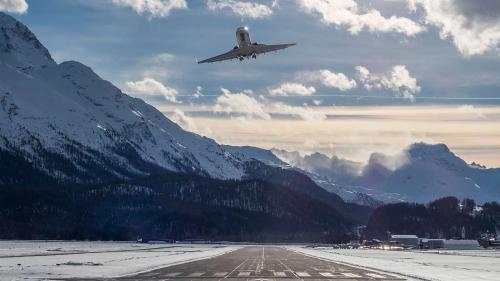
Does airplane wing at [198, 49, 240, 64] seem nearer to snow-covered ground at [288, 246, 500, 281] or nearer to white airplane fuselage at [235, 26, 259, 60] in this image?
white airplane fuselage at [235, 26, 259, 60]

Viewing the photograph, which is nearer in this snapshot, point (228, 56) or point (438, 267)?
point (438, 267)

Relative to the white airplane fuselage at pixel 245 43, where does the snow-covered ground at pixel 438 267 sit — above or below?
below

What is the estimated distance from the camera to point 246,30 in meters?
93.1

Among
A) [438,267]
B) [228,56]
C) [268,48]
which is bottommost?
[438,267]

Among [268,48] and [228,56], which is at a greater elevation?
[268,48]

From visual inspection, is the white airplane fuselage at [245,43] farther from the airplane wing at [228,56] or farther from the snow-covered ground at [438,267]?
the snow-covered ground at [438,267]

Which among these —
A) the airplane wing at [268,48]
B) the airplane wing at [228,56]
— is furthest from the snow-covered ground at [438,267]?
the airplane wing at [228,56]

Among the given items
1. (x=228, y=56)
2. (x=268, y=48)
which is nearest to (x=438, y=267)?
(x=268, y=48)

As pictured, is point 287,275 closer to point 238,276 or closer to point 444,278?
point 238,276

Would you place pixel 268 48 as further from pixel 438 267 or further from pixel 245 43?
pixel 438 267

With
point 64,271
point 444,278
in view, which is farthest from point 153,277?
point 444,278

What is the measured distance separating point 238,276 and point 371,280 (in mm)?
12980

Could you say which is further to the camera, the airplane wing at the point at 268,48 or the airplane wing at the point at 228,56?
the airplane wing at the point at 228,56

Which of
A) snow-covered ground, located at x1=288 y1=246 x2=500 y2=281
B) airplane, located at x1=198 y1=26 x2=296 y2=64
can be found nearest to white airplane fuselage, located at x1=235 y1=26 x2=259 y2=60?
airplane, located at x1=198 y1=26 x2=296 y2=64
